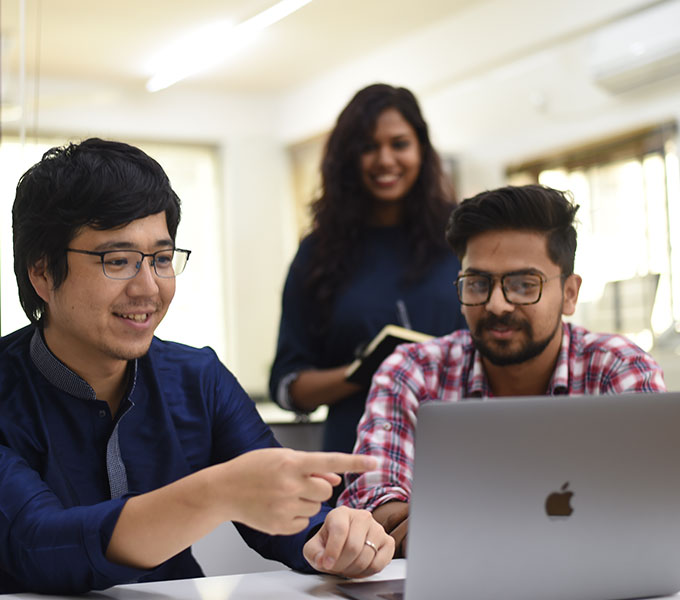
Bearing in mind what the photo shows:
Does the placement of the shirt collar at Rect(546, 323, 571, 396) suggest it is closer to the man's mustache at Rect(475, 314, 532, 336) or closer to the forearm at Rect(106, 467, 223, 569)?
the man's mustache at Rect(475, 314, 532, 336)

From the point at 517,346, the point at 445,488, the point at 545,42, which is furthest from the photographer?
the point at 545,42

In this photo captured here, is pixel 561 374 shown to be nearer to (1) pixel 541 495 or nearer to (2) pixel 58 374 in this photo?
(1) pixel 541 495

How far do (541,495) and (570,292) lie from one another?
32.0 inches

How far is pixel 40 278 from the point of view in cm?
137

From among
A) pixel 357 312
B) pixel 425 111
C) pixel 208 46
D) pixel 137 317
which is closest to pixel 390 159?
pixel 357 312

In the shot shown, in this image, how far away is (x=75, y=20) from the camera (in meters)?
5.54

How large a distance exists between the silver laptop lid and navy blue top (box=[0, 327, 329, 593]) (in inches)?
14.5

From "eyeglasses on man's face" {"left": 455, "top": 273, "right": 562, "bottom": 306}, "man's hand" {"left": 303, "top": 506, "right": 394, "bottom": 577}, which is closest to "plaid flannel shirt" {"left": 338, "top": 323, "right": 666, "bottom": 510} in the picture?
"eyeglasses on man's face" {"left": 455, "top": 273, "right": 562, "bottom": 306}

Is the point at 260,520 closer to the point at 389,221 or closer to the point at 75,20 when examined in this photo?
the point at 389,221

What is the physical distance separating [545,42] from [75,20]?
2720 millimetres

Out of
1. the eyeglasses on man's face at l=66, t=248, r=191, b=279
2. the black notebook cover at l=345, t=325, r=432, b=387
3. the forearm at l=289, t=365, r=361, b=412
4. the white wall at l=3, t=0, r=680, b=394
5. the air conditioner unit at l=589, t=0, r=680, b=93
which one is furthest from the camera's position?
the white wall at l=3, t=0, r=680, b=394

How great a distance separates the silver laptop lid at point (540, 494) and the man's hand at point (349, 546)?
216 mm

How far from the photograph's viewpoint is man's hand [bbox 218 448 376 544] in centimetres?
98

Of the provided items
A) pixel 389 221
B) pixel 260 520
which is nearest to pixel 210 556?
pixel 260 520
